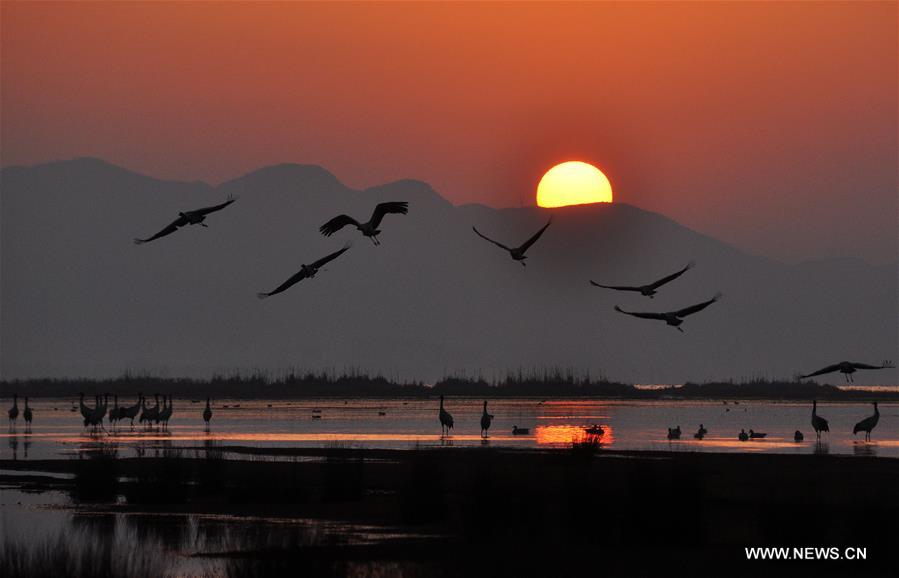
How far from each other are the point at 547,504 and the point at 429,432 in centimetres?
3437

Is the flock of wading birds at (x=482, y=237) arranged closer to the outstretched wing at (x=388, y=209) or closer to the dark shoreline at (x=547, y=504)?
the outstretched wing at (x=388, y=209)

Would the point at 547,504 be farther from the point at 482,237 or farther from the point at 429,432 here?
the point at 429,432

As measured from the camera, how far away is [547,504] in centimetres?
2828

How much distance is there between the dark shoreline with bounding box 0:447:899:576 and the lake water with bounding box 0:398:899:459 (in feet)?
10.5

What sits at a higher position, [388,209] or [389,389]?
[389,389]

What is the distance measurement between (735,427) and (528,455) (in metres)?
28.1

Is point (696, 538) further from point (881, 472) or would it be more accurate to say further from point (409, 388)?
point (409, 388)

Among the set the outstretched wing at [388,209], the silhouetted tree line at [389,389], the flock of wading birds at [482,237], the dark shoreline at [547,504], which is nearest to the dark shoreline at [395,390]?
the silhouetted tree line at [389,389]

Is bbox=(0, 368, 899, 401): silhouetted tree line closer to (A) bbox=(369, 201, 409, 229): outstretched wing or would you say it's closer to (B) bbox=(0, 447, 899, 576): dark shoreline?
(B) bbox=(0, 447, 899, 576): dark shoreline

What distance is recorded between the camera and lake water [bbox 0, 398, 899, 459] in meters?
50.4

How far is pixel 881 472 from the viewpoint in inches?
1474

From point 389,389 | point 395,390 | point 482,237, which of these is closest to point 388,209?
point 482,237

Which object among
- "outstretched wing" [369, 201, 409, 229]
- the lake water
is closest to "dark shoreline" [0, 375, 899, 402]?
the lake water

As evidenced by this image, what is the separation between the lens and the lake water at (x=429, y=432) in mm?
50375
